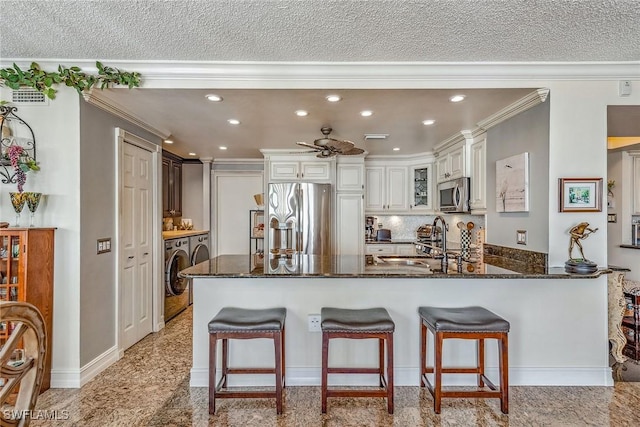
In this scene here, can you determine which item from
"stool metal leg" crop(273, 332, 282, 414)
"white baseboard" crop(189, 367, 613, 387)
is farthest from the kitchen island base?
"stool metal leg" crop(273, 332, 282, 414)

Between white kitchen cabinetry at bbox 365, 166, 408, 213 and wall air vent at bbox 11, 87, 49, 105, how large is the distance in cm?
410

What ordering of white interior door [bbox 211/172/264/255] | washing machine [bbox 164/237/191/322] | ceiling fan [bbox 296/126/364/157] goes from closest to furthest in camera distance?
ceiling fan [bbox 296/126/364/157] → washing machine [bbox 164/237/191/322] → white interior door [bbox 211/172/264/255]

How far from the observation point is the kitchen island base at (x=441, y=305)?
2.59 meters

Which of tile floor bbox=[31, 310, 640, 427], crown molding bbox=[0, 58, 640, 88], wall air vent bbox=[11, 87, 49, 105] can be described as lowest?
tile floor bbox=[31, 310, 640, 427]

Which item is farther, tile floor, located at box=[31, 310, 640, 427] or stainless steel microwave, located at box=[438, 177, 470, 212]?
stainless steel microwave, located at box=[438, 177, 470, 212]

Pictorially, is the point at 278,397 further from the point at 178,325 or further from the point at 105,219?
the point at 178,325

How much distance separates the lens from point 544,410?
225cm

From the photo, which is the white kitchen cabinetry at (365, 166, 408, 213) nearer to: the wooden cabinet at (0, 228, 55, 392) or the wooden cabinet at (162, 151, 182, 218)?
the wooden cabinet at (162, 151, 182, 218)

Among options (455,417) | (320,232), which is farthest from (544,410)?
(320,232)

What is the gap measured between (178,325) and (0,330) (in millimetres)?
1912

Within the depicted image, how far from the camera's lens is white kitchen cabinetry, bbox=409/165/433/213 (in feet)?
17.2

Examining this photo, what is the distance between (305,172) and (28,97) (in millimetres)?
3100

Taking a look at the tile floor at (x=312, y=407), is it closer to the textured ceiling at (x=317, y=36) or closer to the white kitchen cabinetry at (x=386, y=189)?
the textured ceiling at (x=317, y=36)

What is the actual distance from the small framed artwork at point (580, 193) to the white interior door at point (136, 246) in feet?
12.3
